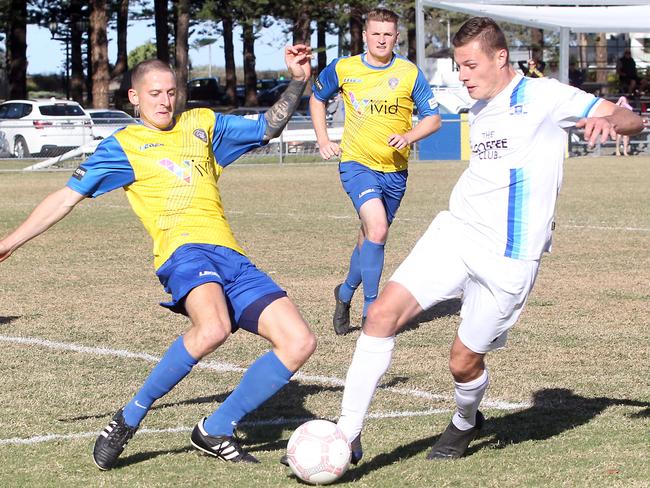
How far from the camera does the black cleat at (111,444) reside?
4.83 m

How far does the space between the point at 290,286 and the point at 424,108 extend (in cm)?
243

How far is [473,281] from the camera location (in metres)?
4.82

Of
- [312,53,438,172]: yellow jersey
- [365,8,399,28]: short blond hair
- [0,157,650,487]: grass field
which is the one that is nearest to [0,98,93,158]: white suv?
[0,157,650,487]: grass field

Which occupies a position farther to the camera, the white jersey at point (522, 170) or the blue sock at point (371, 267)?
the blue sock at point (371, 267)

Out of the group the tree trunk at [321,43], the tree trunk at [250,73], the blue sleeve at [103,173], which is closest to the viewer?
the blue sleeve at [103,173]

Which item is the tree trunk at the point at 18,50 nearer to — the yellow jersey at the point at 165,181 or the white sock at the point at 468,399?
the yellow jersey at the point at 165,181

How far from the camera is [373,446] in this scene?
17.0 feet

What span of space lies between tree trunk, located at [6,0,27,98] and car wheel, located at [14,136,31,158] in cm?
1393

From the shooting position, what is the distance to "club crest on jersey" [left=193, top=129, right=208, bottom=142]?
539 cm

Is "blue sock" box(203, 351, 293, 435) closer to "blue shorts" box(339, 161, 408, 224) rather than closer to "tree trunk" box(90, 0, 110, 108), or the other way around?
"blue shorts" box(339, 161, 408, 224)

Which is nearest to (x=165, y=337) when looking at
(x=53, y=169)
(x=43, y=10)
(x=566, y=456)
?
(x=566, y=456)

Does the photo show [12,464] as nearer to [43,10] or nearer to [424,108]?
[424,108]

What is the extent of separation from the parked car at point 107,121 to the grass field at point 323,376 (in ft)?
53.9

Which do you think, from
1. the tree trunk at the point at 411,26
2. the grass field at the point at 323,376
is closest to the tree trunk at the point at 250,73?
the tree trunk at the point at 411,26
